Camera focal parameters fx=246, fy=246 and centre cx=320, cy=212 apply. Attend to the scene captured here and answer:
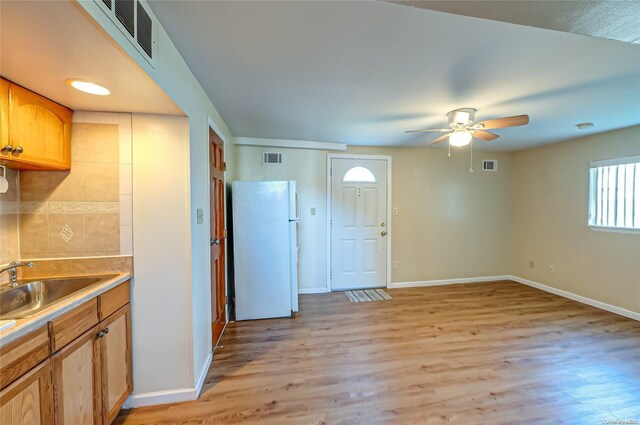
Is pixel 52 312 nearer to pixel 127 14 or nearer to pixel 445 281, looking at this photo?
pixel 127 14

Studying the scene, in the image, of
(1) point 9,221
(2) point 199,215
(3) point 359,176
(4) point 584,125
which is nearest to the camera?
(1) point 9,221

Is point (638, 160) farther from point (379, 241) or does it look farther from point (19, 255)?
point (19, 255)

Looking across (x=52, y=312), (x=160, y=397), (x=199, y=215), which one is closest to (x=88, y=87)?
(x=199, y=215)

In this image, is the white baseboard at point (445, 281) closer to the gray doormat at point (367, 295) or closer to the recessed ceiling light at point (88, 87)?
the gray doormat at point (367, 295)

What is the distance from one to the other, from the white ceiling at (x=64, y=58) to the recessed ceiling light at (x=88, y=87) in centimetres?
3

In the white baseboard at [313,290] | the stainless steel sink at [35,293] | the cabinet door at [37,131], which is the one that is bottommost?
the white baseboard at [313,290]

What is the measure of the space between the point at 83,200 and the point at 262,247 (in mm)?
1654

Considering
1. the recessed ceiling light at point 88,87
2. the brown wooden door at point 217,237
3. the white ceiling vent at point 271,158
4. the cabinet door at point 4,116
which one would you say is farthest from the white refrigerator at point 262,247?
the cabinet door at point 4,116

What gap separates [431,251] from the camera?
13.6ft

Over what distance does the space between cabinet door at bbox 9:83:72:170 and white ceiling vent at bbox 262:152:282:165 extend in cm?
218

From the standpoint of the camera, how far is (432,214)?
4.12 m

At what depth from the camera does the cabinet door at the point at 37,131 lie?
120 centimetres

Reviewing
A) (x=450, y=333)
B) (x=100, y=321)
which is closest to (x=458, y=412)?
(x=450, y=333)

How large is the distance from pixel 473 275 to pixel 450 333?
2.12 meters
